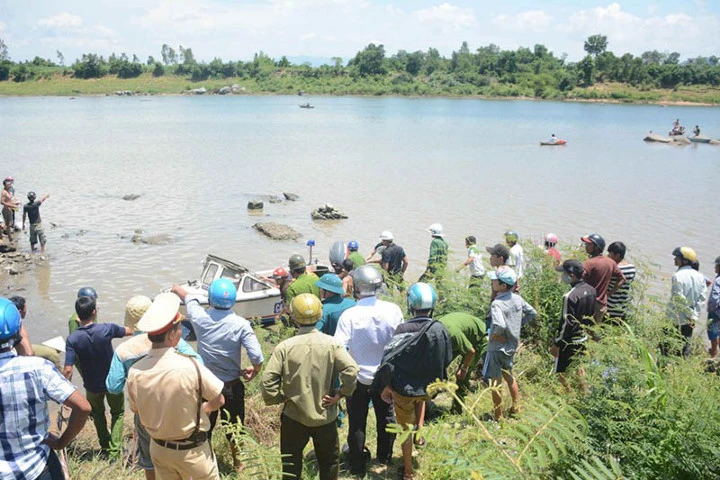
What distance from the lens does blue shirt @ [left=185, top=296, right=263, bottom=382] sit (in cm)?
521

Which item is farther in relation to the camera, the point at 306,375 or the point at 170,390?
the point at 306,375

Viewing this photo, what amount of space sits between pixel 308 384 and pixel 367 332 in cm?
94

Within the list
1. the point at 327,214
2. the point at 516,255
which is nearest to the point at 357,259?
the point at 516,255

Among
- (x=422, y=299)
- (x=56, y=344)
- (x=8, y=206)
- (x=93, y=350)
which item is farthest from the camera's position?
(x=8, y=206)

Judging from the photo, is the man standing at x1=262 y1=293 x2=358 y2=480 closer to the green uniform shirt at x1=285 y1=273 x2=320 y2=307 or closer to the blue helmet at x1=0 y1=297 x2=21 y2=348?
the blue helmet at x1=0 y1=297 x2=21 y2=348

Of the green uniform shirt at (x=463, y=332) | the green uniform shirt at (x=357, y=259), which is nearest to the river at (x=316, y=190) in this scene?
the green uniform shirt at (x=463, y=332)

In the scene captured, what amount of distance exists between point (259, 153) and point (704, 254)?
28523mm

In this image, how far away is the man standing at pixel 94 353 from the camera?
18.9 ft

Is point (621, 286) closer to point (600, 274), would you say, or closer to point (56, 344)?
point (600, 274)

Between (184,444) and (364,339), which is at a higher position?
(364,339)

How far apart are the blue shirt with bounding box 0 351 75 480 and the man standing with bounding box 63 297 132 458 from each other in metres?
2.22

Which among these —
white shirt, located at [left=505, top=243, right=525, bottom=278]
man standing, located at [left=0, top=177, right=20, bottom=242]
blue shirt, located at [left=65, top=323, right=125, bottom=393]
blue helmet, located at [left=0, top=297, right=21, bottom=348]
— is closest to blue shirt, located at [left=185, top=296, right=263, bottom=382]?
blue shirt, located at [left=65, top=323, right=125, bottom=393]

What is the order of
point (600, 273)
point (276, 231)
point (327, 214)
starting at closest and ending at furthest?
point (600, 273) → point (276, 231) → point (327, 214)

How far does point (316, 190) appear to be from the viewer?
2711 centimetres
